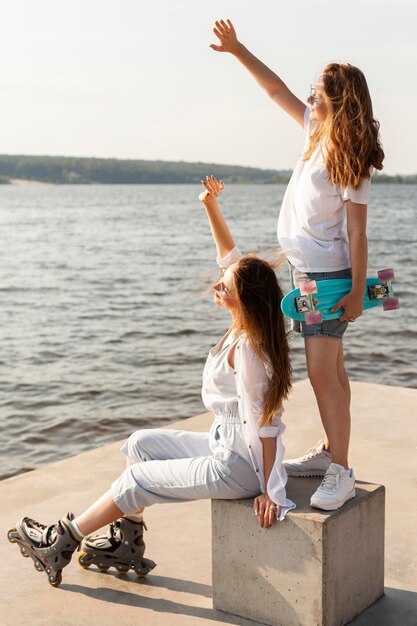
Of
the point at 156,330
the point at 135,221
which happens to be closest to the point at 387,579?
the point at 156,330

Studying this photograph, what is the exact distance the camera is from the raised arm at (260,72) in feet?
13.3

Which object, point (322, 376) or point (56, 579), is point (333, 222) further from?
point (56, 579)

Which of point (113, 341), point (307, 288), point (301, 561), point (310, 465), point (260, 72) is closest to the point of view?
point (301, 561)

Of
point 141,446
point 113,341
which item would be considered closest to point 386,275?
point 141,446

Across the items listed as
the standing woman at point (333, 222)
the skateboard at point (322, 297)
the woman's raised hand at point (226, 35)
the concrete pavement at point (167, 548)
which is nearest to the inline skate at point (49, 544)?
the concrete pavement at point (167, 548)

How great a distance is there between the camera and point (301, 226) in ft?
12.5

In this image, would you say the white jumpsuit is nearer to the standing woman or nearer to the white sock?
the white sock

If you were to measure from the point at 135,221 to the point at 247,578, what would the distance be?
157 feet

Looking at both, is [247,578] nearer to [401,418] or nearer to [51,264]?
[401,418]

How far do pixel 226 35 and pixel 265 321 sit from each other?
1.39 meters

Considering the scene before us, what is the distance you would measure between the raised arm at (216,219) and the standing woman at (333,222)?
0.75 ft

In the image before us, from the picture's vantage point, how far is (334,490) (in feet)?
11.2

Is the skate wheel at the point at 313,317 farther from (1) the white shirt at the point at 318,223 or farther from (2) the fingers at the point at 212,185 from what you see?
(2) the fingers at the point at 212,185

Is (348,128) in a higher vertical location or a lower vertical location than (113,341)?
higher
